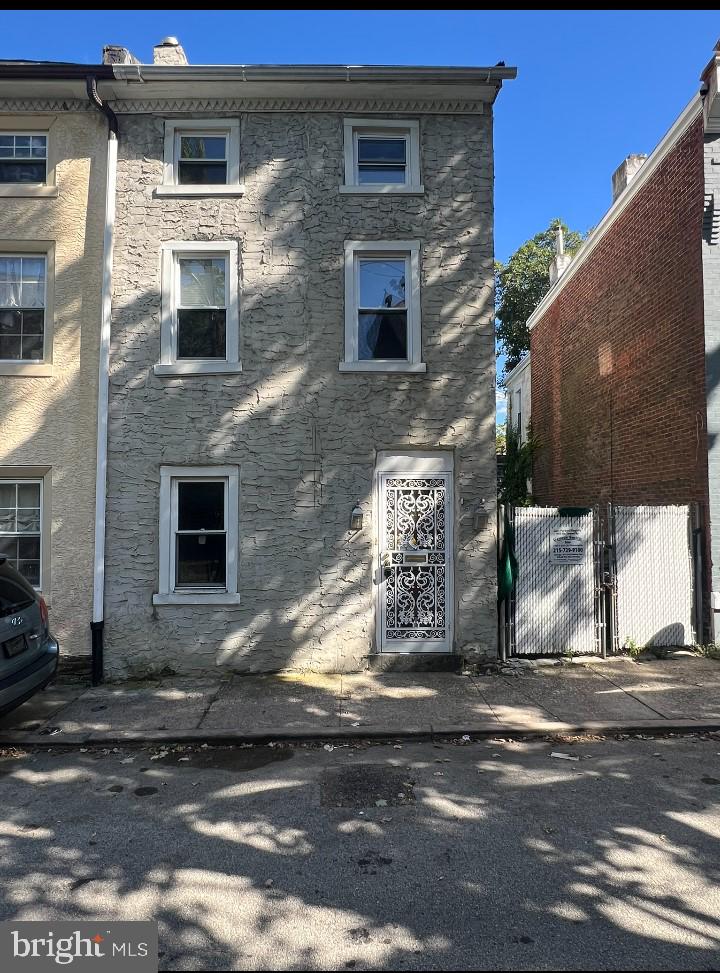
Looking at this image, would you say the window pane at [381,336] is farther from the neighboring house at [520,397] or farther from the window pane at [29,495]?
the neighboring house at [520,397]

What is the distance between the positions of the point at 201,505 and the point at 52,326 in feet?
9.96

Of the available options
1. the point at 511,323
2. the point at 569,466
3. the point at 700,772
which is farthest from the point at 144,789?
the point at 511,323

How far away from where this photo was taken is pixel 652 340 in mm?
10375

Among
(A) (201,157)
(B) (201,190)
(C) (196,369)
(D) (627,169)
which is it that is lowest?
(C) (196,369)

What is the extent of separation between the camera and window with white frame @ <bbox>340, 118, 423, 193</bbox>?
838 cm

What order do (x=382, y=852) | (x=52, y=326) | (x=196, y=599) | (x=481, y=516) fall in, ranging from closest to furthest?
(x=382, y=852) → (x=196, y=599) → (x=481, y=516) → (x=52, y=326)

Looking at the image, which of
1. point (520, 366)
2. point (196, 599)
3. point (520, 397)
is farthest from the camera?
point (520, 397)

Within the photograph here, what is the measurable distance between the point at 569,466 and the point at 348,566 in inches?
332

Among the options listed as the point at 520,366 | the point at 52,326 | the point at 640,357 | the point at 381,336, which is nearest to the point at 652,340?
the point at 640,357

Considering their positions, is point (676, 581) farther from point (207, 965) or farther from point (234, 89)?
point (234, 89)

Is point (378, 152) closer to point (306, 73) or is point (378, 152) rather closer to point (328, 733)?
point (306, 73)

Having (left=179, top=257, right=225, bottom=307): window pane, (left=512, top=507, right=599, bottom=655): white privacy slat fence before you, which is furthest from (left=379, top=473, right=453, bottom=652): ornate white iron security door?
(left=179, top=257, right=225, bottom=307): window pane

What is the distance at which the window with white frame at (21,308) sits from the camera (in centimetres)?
Result: 838

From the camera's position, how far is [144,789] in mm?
4840
